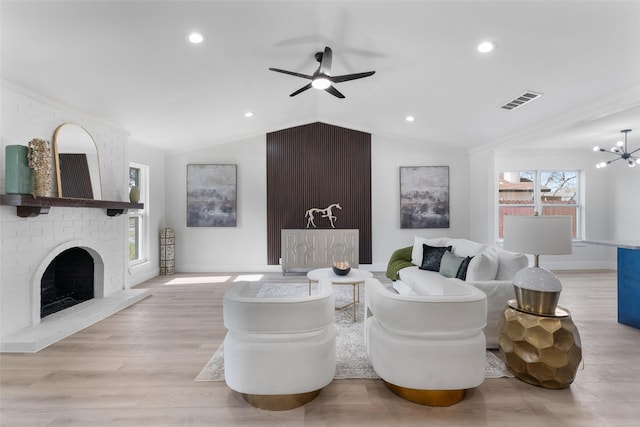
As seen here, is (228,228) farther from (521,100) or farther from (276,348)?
(521,100)

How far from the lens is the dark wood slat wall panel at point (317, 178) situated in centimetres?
634

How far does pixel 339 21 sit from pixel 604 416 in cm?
360

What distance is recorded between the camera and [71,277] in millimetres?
4180

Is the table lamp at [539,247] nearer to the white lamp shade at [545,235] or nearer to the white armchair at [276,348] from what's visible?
the white lamp shade at [545,235]

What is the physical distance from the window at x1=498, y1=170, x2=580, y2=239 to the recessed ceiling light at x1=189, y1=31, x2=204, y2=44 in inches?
246

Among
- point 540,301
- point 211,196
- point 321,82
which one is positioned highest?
point 321,82

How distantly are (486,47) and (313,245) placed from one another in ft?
13.3

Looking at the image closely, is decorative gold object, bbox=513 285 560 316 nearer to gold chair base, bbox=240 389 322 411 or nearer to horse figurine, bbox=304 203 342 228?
gold chair base, bbox=240 389 322 411

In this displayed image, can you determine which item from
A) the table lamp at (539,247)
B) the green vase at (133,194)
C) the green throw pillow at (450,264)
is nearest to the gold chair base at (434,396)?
the table lamp at (539,247)

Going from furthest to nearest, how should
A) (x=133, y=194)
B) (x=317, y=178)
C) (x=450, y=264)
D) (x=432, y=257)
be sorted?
(x=317, y=178), (x=133, y=194), (x=432, y=257), (x=450, y=264)

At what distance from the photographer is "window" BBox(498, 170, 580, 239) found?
646 cm

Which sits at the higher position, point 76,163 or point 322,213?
point 76,163

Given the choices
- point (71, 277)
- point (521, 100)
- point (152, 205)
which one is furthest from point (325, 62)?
point (152, 205)

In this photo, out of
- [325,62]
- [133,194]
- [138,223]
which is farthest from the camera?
[138,223]
